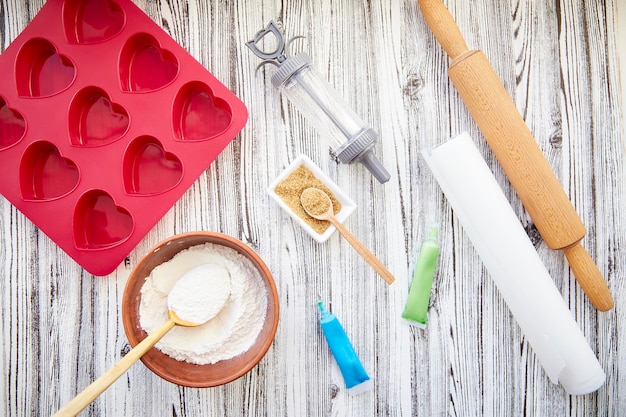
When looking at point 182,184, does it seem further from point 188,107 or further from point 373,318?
point 373,318

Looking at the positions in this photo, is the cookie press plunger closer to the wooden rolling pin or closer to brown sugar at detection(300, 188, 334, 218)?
brown sugar at detection(300, 188, 334, 218)

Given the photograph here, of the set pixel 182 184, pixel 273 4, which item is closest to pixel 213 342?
pixel 182 184

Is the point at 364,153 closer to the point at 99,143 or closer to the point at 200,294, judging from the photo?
the point at 200,294

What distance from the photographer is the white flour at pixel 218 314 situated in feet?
2.84

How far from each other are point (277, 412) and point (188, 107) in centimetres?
→ 64

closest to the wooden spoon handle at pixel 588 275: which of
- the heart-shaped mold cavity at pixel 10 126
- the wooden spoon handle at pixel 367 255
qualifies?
the wooden spoon handle at pixel 367 255

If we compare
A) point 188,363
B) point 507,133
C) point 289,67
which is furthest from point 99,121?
point 507,133

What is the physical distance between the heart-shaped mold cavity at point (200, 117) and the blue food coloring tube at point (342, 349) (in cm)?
41

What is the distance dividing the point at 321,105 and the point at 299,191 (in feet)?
0.59

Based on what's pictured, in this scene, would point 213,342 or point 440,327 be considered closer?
point 213,342

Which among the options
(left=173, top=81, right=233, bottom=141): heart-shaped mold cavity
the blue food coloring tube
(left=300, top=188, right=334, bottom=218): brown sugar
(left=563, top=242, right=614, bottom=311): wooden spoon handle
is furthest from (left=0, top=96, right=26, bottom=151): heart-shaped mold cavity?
(left=563, top=242, right=614, bottom=311): wooden spoon handle

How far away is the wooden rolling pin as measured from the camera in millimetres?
897

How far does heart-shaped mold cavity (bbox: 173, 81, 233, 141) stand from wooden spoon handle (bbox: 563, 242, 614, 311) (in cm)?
73

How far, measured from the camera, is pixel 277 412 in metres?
0.96
